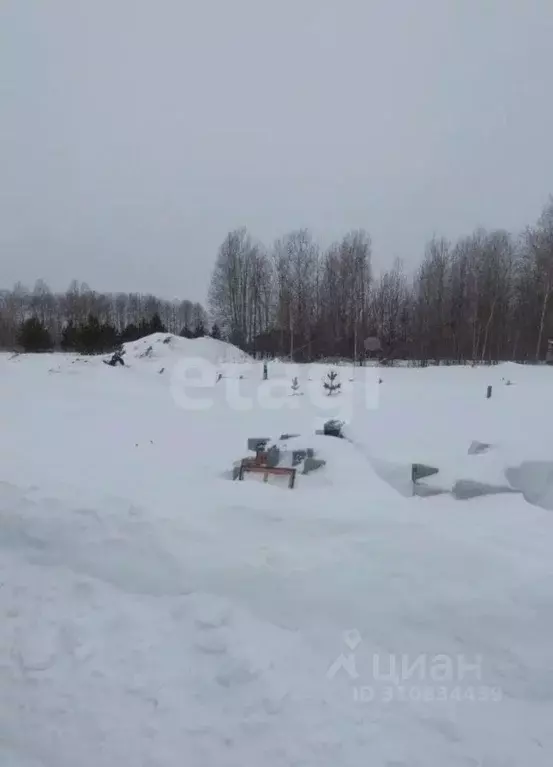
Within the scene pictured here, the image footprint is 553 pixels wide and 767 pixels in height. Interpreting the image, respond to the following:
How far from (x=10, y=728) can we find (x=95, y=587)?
3.43ft

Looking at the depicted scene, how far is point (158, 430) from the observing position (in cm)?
782

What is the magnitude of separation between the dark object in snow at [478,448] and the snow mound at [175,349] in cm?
1506

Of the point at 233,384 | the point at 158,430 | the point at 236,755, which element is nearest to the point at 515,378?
the point at 233,384

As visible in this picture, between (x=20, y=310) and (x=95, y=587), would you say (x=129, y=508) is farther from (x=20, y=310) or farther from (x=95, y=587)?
(x=20, y=310)

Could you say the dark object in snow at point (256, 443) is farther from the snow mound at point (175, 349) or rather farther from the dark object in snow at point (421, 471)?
the snow mound at point (175, 349)

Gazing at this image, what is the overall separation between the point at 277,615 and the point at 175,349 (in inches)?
741

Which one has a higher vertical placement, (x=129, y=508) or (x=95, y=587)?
(x=129, y=508)

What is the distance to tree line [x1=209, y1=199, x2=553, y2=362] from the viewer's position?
26.2 meters

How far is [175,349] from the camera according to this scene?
2078cm

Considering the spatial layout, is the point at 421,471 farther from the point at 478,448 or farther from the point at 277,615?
the point at 277,615

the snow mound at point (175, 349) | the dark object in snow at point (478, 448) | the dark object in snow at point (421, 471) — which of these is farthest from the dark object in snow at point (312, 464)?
the snow mound at point (175, 349)

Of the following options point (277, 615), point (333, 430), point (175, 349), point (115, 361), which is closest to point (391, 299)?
point (175, 349)

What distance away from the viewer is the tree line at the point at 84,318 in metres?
30.5

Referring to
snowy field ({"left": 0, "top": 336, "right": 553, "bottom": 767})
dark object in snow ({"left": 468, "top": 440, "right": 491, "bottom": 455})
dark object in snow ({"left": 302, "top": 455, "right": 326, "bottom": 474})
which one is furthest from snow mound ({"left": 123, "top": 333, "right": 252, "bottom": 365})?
dark object in snow ({"left": 468, "top": 440, "right": 491, "bottom": 455})
